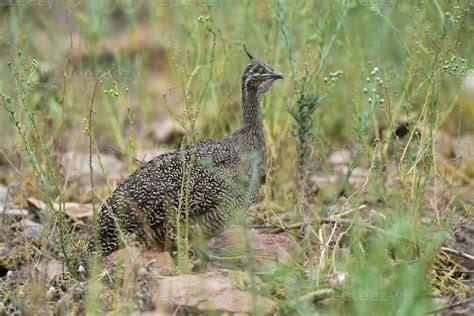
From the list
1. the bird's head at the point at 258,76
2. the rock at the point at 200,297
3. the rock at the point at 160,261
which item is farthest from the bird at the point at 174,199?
the rock at the point at 200,297

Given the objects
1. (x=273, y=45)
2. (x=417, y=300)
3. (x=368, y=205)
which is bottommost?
(x=368, y=205)

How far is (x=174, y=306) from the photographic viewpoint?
520 cm

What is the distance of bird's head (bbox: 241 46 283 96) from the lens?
21.9 ft

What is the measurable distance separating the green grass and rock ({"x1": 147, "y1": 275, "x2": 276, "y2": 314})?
5.9 inches

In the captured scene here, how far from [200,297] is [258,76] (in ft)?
6.41

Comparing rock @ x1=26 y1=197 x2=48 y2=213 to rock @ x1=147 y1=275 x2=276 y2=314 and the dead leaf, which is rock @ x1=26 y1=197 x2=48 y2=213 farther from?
rock @ x1=147 y1=275 x2=276 y2=314

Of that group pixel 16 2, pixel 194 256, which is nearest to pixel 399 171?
pixel 194 256

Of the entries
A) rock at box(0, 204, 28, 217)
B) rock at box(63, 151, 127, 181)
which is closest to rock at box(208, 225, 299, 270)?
rock at box(0, 204, 28, 217)

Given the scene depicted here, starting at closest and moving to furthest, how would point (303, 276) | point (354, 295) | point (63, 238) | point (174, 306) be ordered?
point (354, 295) < point (174, 306) < point (303, 276) < point (63, 238)

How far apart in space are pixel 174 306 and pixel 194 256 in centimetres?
128

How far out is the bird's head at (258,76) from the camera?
6660 millimetres

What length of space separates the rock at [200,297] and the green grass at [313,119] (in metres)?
0.15

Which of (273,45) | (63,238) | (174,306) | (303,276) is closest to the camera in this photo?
(174,306)

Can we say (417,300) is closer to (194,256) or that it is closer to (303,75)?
(194,256)
